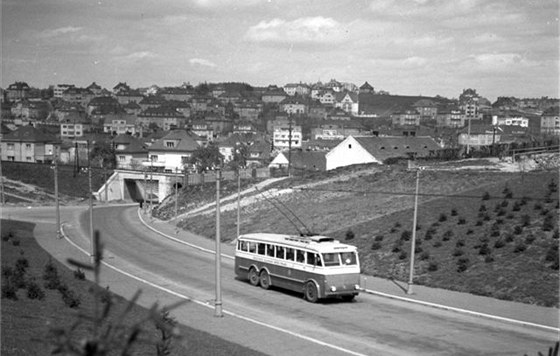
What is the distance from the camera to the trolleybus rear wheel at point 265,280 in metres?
26.7

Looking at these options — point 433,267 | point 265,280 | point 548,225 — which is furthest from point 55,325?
point 548,225

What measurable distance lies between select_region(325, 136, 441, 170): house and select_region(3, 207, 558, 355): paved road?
42.6m

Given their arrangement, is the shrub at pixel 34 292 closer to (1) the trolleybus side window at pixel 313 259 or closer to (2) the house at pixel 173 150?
(1) the trolleybus side window at pixel 313 259

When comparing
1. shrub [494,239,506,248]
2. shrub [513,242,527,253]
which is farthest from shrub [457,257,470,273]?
shrub [513,242,527,253]

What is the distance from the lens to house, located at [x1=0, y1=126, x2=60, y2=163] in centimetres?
11244

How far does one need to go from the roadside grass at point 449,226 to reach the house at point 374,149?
21.6 metres

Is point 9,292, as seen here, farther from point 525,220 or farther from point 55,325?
point 525,220

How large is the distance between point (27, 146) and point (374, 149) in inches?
2660

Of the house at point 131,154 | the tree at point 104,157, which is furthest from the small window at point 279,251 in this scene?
the house at point 131,154

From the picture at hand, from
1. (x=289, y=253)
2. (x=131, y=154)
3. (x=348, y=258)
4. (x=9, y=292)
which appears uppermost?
(x=9, y=292)

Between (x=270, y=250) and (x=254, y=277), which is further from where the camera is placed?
(x=254, y=277)

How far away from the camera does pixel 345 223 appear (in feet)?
128

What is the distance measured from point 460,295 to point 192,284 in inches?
433

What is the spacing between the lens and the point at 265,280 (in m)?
26.8
